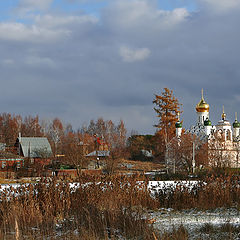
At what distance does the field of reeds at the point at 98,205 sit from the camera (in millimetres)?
6570

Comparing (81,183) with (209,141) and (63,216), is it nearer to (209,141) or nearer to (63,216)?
(63,216)

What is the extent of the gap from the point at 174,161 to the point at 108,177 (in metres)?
21.4

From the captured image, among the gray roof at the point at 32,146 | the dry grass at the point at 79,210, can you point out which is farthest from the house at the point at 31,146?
the dry grass at the point at 79,210

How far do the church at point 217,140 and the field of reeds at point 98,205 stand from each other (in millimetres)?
16348

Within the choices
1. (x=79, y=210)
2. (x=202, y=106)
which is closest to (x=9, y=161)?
(x=202, y=106)

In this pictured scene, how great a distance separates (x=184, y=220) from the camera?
25.8ft

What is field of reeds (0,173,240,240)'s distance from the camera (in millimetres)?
6570

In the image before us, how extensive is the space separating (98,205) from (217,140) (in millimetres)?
25433

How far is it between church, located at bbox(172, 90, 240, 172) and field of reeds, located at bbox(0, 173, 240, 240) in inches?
644

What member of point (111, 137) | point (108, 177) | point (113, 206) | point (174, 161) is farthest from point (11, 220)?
point (111, 137)

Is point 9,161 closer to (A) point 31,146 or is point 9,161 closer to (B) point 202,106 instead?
(A) point 31,146

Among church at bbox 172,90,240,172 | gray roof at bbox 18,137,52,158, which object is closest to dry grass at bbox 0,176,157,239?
church at bbox 172,90,240,172

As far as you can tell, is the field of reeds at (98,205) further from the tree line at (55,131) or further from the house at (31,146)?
the tree line at (55,131)

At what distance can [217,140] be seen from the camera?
106ft
